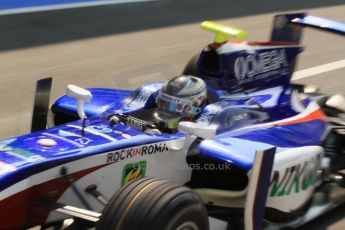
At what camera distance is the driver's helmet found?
14.0 ft

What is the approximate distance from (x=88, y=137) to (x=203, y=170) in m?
Answer: 0.81

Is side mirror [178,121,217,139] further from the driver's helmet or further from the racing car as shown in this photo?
the driver's helmet

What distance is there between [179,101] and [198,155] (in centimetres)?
47

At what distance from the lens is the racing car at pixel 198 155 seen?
3.35m

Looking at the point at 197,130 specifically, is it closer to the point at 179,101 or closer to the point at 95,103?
the point at 179,101

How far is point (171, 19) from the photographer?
10.8 meters

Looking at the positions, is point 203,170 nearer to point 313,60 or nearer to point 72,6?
point 313,60

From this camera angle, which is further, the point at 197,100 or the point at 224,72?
the point at 224,72

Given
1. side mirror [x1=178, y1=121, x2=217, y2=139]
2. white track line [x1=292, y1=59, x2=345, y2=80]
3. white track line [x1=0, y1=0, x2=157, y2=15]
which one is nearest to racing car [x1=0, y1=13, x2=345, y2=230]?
side mirror [x1=178, y1=121, x2=217, y2=139]

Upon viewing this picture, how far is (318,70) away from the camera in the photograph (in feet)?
29.0

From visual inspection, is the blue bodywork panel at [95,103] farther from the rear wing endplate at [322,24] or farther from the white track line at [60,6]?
the white track line at [60,6]

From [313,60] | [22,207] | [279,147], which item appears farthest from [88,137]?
[313,60]

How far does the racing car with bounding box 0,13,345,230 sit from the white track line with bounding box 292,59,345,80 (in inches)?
118

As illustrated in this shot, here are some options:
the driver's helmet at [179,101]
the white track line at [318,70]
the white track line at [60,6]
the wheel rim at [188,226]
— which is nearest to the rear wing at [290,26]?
the driver's helmet at [179,101]
